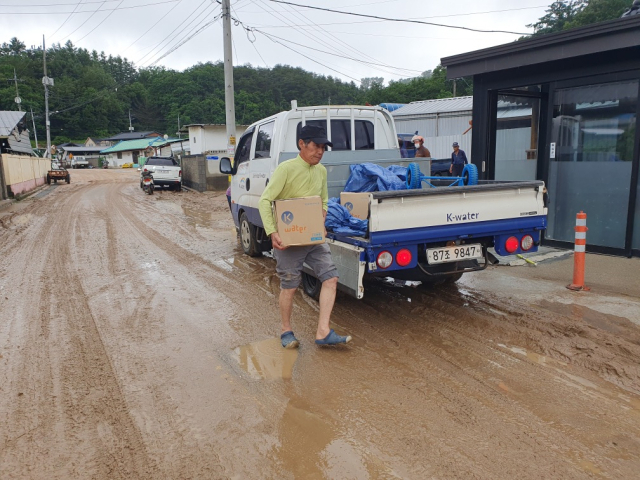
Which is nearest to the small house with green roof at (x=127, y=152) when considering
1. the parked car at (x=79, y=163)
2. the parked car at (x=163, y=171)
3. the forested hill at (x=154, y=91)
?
the parked car at (x=79, y=163)

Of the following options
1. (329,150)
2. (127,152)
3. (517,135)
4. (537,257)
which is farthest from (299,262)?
(127,152)

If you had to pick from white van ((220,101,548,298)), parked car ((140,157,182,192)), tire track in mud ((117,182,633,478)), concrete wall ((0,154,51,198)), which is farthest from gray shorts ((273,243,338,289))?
parked car ((140,157,182,192))

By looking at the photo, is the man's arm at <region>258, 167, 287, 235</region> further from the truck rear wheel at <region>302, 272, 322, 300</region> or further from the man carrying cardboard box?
the truck rear wheel at <region>302, 272, 322, 300</region>

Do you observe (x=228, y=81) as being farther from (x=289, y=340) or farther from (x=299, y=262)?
(x=289, y=340)

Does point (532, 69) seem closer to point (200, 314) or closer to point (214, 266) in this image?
point (214, 266)

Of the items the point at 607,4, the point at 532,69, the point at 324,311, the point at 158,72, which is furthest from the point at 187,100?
the point at 324,311

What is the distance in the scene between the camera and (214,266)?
26.6 ft

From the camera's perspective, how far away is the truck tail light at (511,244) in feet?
17.3

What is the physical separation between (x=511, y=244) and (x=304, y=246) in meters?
2.36

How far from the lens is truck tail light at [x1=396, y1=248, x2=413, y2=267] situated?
475 centimetres

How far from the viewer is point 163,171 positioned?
23797 mm

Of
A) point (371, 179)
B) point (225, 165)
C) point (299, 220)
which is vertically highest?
point (225, 165)

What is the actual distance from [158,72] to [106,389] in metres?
86.9

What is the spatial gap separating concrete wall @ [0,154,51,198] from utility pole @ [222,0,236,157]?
9794 millimetres
